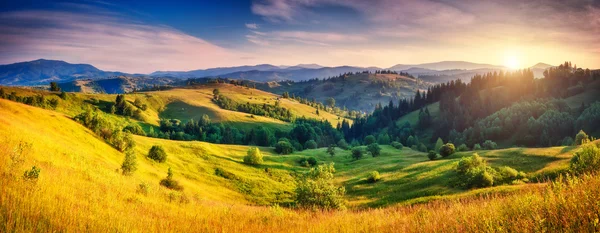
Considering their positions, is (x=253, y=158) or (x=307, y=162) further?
(x=307, y=162)

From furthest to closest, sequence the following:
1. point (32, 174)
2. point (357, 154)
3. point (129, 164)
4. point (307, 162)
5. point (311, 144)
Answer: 1. point (311, 144)
2. point (357, 154)
3. point (307, 162)
4. point (129, 164)
5. point (32, 174)

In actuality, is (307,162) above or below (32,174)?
below

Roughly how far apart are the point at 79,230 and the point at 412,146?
555 ft

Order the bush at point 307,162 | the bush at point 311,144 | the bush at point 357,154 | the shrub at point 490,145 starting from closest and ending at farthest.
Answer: the bush at point 307,162
the bush at point 357,154
the shrub at point 490,145
the bush at point 311,144

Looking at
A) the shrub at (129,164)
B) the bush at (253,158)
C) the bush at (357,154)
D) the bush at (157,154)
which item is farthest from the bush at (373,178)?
the bush at (357,154)

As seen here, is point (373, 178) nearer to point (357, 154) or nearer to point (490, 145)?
point (357, 154)

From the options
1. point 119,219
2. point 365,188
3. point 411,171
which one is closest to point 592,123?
point 411,171

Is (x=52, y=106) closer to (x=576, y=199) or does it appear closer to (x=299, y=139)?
(x=299, y=139)

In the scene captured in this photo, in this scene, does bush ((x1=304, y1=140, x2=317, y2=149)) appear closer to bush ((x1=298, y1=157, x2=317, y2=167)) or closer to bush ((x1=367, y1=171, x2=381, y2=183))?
bush ((x1=298, y1=157, x2=317, y2=167))

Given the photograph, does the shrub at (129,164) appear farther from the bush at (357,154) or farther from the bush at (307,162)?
the bush at (357,154)

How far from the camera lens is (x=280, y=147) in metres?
120

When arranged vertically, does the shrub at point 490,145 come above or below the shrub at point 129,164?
below

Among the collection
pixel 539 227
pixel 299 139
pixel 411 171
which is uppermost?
pixel 539 227

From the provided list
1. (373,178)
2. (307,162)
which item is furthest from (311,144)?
(373,178)
